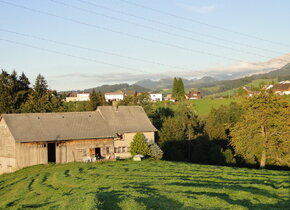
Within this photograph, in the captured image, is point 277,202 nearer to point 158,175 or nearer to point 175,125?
point 158,175

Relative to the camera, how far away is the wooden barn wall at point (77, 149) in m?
44.1

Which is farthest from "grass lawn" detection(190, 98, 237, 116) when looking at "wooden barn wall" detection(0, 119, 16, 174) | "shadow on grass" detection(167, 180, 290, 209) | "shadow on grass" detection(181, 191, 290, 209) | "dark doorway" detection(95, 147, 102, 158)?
"shadow on grass" detection(181, 191, 290, 209)

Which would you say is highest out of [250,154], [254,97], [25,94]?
[25,94]

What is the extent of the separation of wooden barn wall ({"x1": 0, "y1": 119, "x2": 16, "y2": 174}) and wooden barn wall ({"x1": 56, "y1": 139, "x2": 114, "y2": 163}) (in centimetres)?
519

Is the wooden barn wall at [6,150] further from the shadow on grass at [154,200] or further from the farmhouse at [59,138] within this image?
the shadow on grass at [154,200]

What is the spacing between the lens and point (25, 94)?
83.0 metres

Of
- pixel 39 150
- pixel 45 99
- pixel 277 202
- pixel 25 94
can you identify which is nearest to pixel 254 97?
pixel 39 150

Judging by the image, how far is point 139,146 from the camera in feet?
160

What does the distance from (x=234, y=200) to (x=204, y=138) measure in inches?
1635

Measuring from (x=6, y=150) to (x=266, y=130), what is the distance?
32.1 m

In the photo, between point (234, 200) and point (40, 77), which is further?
point (40, 77)

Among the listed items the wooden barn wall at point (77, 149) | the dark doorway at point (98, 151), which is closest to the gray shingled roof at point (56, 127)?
the wooden barn wall at point (77, 149)

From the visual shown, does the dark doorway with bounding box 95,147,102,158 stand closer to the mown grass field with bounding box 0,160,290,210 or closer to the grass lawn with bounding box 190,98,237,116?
the mown grass field with bounding box 0,160,290,210

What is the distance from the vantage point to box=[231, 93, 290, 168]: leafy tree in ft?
142
